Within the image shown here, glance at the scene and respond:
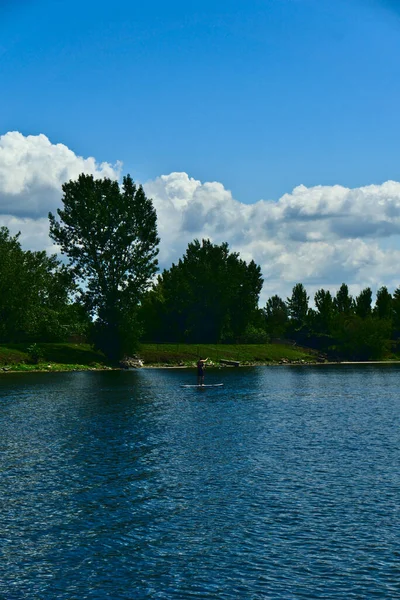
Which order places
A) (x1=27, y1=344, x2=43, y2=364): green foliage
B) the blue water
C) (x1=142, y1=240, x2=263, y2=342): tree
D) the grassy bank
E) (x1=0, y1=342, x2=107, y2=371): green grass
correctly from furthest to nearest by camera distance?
(x1=142, y1=240, x2=263, y2=342): tree
(x1=27, y1=344, x2=43, y2=364): green foliage
the grassy bank
(x1=0, y1=342, x2=107, y2=371): green grass
the blue water

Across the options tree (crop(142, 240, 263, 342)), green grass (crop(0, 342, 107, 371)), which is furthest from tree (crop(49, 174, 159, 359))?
tree (crop(142, 240, 263, 342))

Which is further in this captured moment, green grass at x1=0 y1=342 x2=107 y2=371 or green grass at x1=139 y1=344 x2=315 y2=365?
green grass at x1=139 y1=344 x2=315 y2=365

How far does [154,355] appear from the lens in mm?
140875

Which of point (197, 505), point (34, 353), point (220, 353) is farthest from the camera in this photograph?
point (220, 353)

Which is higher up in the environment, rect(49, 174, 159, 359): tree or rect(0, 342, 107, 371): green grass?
rect(49, 174, 159, 359): tree

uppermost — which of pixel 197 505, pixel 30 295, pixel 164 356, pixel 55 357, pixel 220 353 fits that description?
pixel 30 295

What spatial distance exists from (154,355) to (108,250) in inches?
1061

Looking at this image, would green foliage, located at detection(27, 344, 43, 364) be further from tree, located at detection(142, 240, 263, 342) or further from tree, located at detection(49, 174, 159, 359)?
tree, located at detection(142, 240, 263, 342)

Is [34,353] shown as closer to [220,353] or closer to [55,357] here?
[55,357]

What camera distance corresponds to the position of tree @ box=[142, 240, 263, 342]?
169 m

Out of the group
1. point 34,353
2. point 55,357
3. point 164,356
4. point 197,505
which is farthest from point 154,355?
point 197,505

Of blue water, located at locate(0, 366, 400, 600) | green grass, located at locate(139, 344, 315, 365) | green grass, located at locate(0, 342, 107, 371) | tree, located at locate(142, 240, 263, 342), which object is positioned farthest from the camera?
tree, located at locate(142, 240, 263, 342)

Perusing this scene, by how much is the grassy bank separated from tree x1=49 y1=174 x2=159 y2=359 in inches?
222

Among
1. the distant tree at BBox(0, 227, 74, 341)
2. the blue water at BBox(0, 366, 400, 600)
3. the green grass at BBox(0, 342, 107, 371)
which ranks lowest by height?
the blue water at BBox(0, 366, 400, 600)
